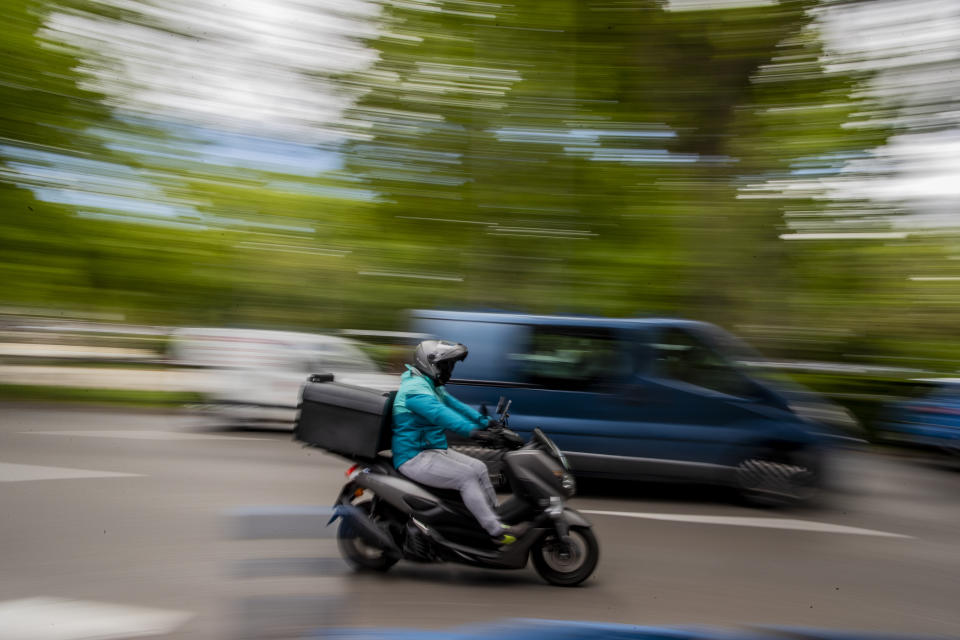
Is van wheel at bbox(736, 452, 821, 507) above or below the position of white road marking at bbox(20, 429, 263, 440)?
above

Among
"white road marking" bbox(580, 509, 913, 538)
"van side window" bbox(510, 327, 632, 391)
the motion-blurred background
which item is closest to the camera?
"white road marking" bbox(580, 509, 913, 538)

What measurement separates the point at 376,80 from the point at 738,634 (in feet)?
46.1

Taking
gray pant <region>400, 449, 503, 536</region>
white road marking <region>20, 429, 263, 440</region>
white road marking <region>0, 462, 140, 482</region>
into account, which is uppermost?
gray pant <region>400, 449, 503, 536</region>

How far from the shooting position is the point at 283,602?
15.9ft

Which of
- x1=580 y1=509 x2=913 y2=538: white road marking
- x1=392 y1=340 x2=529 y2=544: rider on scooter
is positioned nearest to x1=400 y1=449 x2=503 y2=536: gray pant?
x1=392 y1=340 x2=529 y2=544: rider on scooter

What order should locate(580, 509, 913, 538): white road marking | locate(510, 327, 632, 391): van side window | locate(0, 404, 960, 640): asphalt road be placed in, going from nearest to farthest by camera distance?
locate(0, 404, 960, 640): asphalt road < locate(580, 509, 913, 538): white road marking < locate(510, 327, 632, 391): van side window

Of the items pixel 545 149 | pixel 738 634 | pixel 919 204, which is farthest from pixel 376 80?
pixel 738 634

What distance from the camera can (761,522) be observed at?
7406mm

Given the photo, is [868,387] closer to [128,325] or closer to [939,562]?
[939,562]

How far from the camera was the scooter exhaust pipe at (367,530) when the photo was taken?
512 cm

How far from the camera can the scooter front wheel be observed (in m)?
5.20

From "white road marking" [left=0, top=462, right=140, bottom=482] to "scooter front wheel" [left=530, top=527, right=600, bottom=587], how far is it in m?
4.97

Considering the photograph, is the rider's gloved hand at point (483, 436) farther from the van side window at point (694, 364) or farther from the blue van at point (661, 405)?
the van side window at point (694, 364)

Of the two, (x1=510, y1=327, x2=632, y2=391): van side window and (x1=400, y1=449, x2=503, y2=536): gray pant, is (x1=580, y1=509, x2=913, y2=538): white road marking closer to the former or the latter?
(x1=510, y1=327, x2=632, y2=391): van side window
